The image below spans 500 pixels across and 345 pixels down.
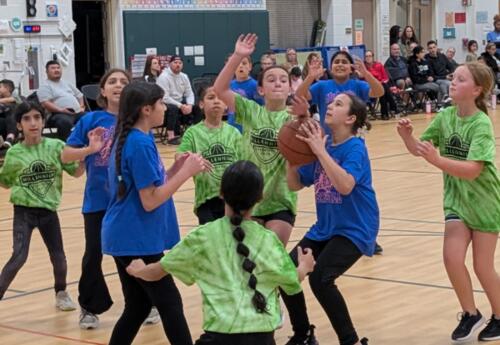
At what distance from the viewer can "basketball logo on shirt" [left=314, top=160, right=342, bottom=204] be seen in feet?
16.6

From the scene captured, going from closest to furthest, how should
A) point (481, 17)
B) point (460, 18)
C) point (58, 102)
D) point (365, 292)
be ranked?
point (365, 292), point (58, 102), point (460, 18), point (481, 17)

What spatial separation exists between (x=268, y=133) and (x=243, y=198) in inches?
91.1

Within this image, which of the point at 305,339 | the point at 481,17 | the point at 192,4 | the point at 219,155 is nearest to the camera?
the point at 305,339

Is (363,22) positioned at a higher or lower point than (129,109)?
higher

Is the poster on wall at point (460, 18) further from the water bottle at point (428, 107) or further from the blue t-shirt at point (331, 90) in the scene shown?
the blue t-shirt at point (331, 90)

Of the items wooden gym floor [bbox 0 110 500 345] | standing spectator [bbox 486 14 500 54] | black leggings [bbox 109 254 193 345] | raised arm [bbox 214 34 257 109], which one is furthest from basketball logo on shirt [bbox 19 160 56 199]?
standing spectator [bbox 486 14 500 54]

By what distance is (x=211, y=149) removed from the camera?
20.6ft

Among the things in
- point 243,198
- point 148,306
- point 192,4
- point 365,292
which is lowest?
point 365,292

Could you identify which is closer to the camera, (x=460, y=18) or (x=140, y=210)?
(x=140, y=210)

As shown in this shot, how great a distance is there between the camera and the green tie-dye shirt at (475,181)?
17.5 ft

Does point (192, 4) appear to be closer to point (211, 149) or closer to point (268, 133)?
point (211, 149)

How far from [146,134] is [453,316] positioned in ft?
7.81

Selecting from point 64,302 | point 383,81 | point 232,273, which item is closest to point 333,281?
point 232,273

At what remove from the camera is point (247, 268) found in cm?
371
